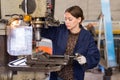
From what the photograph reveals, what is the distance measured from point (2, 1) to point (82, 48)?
0.62 metres

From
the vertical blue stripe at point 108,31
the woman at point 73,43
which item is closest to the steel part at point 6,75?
the woman at point 73,43

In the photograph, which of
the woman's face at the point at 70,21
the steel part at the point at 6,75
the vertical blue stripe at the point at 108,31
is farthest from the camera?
the vertical blue stripe at the point at 108,31

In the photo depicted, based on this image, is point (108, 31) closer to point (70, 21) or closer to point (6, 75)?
point (70, 21)

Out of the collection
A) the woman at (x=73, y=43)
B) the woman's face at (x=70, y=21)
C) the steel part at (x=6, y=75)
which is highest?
the woman's face at (x=70, y=21)

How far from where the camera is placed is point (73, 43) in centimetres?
194

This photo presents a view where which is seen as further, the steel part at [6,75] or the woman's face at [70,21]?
the woman's face at [70,21]

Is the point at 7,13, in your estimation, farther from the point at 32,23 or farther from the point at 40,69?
the point at 40,69

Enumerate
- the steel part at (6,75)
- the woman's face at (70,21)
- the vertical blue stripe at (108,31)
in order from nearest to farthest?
the steel part at (6,75) < the woman's face at (70,21) < the vertical blue stripe at (108,31)

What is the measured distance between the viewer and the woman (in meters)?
1.87

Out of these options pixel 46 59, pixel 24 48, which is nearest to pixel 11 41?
pixel 24 48

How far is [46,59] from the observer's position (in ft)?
5.16

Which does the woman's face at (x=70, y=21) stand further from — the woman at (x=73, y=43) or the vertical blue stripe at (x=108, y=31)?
the vertical blue stripe at (x=108, y=31)

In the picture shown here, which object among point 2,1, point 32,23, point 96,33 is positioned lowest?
point 96,33

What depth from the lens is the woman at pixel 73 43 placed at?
1.87 meters
